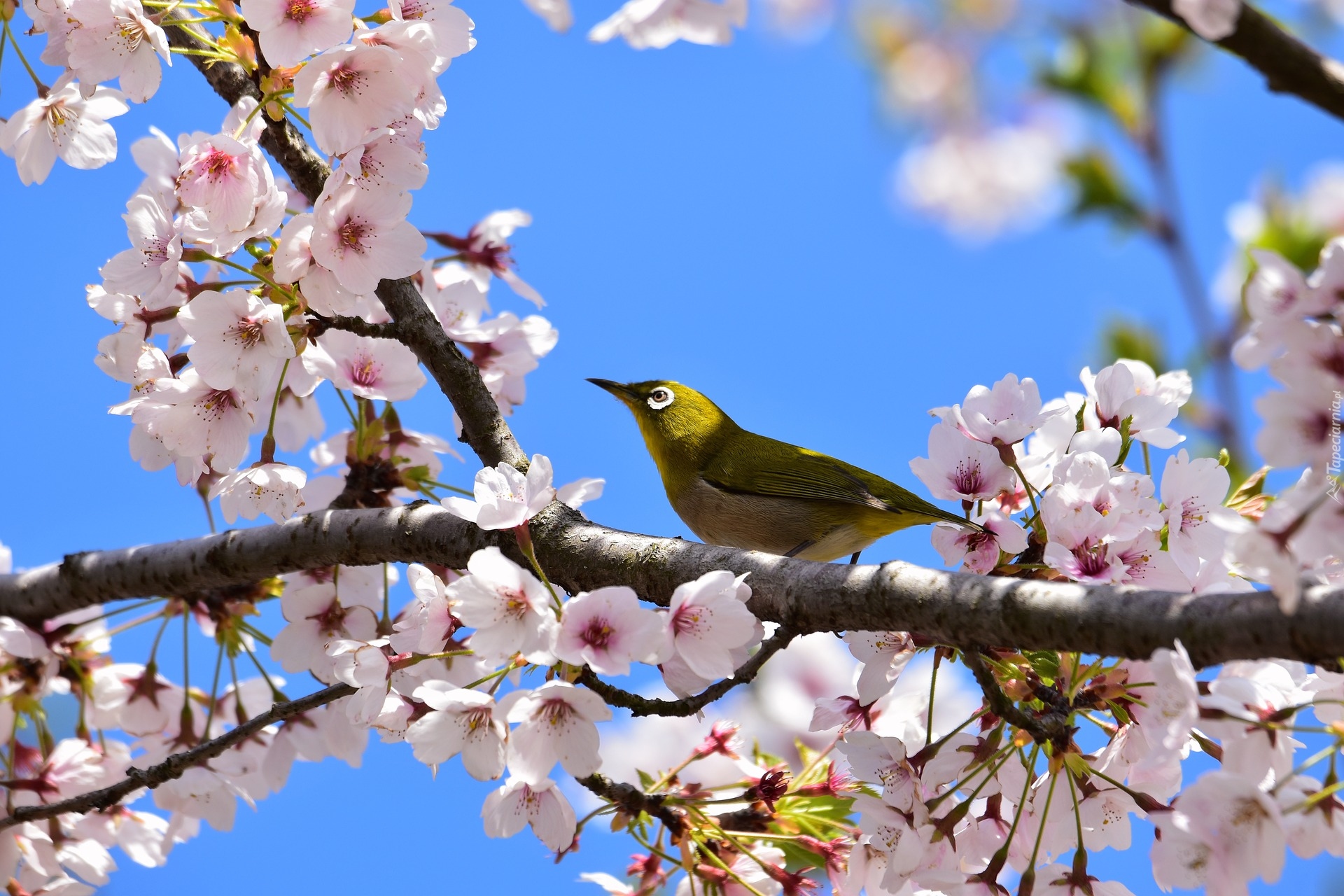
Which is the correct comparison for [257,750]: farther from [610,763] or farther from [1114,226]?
[1114,226]

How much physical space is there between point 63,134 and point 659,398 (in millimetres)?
2156

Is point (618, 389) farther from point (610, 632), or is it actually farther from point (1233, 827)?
point (1233, 827)

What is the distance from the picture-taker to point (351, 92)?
2131mm

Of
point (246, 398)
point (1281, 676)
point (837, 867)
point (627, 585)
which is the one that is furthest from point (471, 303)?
point (1281, 676)

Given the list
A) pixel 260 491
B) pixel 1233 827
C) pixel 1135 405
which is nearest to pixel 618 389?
pixel 260 491

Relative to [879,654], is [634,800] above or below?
below

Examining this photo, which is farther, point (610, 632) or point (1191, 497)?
point (1191, 497)

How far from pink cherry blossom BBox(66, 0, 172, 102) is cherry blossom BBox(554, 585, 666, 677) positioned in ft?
4.60

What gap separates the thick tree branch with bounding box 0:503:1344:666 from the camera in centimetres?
152

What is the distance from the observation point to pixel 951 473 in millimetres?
2320

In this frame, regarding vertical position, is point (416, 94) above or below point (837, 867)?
above

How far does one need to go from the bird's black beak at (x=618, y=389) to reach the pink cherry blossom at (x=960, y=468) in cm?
192

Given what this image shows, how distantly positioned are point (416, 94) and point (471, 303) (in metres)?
0.89

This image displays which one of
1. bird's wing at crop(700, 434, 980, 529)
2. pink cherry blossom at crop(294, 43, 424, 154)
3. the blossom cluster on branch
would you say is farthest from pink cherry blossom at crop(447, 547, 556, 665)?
bird's wing at crop(700, 434, 980, 529)
